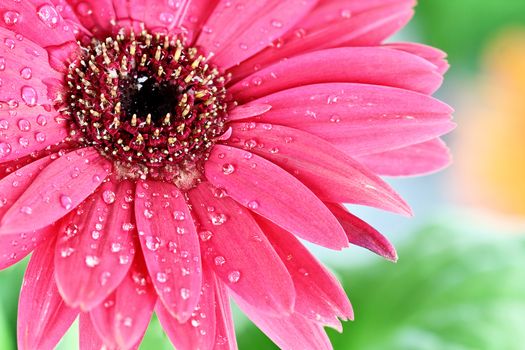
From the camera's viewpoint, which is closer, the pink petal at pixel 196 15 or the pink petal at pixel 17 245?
the pink petal at pixel 17 245

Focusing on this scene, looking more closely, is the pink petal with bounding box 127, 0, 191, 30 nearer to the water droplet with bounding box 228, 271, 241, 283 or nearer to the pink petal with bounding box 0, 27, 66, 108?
the pink petal with bounding box 0, 27, 66, 108

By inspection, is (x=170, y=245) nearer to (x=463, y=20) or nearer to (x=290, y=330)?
(x=290, y=330)

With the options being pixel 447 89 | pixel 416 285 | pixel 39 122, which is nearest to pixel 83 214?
pixel 39 122

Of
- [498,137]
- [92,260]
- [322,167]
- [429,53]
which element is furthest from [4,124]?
[498,137]

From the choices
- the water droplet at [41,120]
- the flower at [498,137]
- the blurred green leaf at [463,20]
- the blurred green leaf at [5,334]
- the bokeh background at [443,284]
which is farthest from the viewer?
the blurred green leaf at [463,20]

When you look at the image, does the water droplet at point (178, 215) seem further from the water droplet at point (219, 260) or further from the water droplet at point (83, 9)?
the water droplet at point (83, 9)

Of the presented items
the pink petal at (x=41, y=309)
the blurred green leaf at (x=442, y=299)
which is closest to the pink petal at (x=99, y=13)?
the pink petal at (x=41, y=309)
